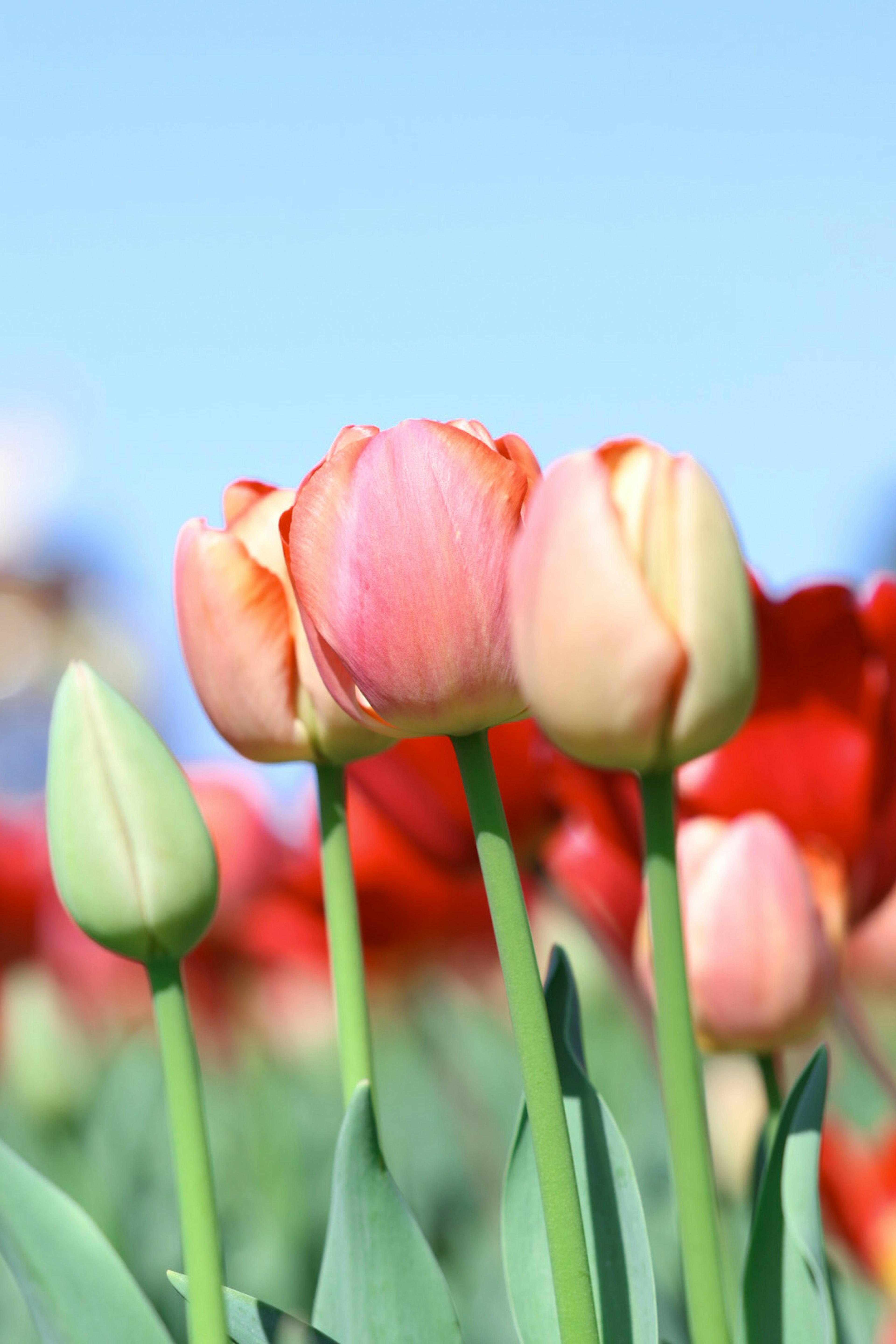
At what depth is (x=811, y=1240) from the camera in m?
0.29

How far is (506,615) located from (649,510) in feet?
0.10

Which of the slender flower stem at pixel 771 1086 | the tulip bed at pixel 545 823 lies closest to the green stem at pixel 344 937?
the tulip bed at pixel 545 823

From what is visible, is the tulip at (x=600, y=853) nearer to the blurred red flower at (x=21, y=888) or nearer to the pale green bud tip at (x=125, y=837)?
the pale green bud tip at (x=125, y=837)

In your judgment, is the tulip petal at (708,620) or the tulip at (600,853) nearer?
the tulip petal at (708,620)

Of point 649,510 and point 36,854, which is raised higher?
point 649,510

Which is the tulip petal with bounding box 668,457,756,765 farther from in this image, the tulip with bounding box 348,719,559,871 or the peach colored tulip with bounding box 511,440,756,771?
the tulip with bounding box 348,719,559,871

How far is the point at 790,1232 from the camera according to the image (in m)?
0.29

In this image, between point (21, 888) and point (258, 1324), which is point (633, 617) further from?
point (21, 888)

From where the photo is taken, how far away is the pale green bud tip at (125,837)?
0.27 metres

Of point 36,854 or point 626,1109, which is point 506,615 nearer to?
point 36,854

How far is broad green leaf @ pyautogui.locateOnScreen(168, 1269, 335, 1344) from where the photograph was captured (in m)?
0.27

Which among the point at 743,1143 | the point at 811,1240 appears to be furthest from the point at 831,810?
the point at 743,1143

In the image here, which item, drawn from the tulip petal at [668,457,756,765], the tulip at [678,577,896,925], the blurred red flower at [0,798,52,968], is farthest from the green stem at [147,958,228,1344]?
the blurred red flower at [0,798,52,968]

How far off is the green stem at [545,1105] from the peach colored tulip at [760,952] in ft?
0.40
